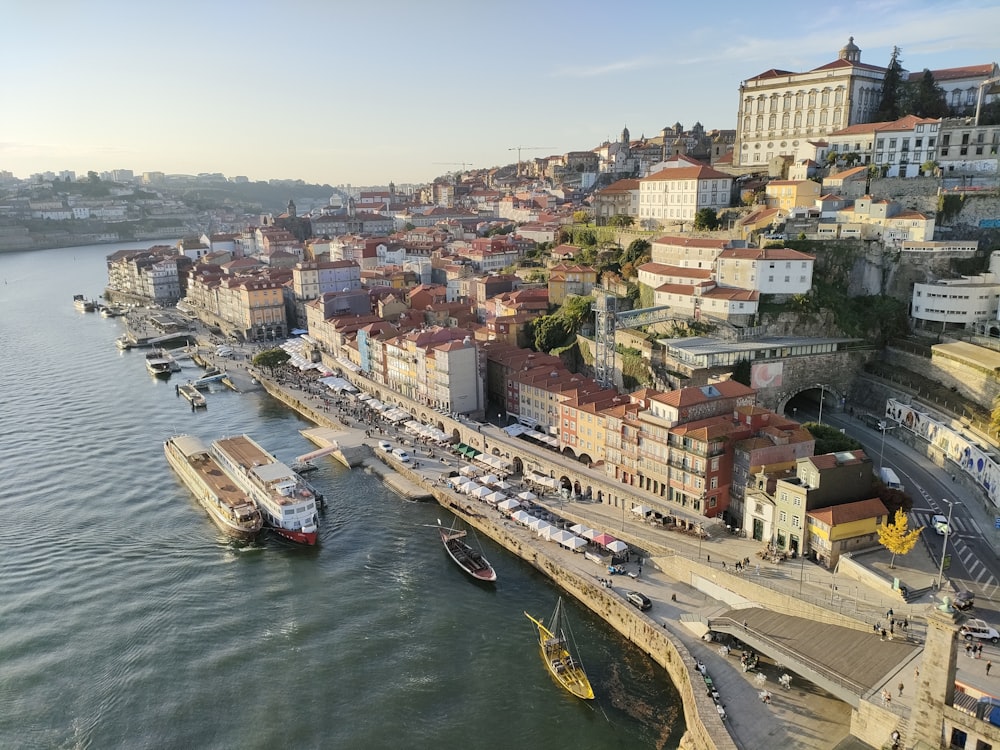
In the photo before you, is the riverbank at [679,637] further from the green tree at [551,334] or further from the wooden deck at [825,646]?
the green tree at [551,334]

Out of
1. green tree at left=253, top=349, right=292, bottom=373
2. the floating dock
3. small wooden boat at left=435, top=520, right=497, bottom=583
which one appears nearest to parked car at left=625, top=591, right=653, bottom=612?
small wooden boat at left=435, top=520, right=497, bottom=583

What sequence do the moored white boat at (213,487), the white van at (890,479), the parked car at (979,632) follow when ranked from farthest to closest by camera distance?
the moored white boat at (213,487) < the white van at (890,479) < the parked car at (979,632)

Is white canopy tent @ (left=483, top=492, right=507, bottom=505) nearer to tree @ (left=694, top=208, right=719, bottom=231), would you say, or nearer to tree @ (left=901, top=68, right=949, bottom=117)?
tree @ (left=694, top=208, right=719, bottom=231)

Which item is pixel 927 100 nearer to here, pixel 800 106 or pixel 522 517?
pixel 800 106

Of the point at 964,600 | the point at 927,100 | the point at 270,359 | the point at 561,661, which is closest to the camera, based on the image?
the point at 964,600

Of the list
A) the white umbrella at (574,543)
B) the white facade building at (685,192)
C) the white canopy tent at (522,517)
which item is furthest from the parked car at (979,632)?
the white facade building at (685,192)

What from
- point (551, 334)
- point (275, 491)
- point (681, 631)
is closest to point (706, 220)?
point (551, 334)
